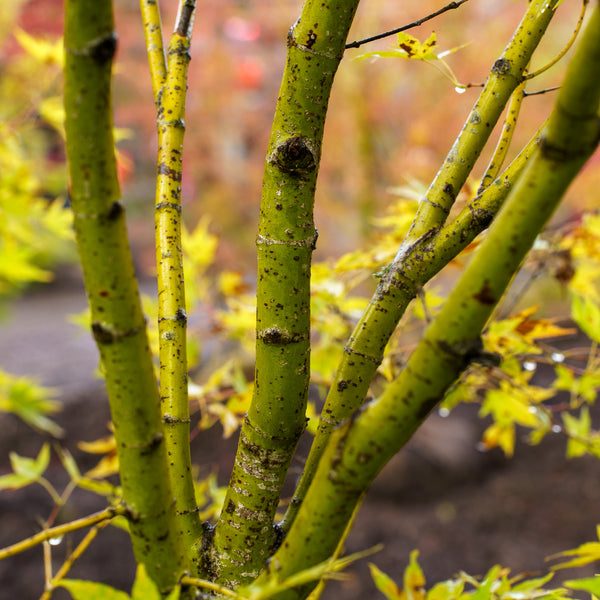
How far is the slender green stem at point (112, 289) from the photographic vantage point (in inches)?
9.9

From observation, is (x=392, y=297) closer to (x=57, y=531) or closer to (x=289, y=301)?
(x=289, y=301)

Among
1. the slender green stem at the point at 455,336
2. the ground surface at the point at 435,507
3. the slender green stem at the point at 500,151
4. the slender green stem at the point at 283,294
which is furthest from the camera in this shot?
the ground surface at the point at 435,507

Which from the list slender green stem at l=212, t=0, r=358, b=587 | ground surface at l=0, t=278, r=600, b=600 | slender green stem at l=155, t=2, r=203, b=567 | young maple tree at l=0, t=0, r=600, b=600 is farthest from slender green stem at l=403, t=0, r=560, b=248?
ground surface at l=0, t=278, r=600, b=600

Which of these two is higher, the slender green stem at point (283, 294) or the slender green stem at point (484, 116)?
the slender green stem at point (484, 116)

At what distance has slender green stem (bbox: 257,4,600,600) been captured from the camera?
0.81 ft

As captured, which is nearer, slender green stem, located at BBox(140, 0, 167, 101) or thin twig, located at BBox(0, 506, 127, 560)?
thin twig, located at BBox(0, 506, 127, 560)

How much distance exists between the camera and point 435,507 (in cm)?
240

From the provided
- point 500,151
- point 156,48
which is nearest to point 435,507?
point 500,151

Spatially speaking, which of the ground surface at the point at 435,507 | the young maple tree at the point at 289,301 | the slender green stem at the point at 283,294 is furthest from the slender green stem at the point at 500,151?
the ground surface at the point at 435,507

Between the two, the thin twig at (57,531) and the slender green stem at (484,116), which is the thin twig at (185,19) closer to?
the slender green stem at (484,116)

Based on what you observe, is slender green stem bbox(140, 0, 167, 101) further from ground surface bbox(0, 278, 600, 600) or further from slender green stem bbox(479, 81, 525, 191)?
ground surface bbox(0, 278, 600, 600)

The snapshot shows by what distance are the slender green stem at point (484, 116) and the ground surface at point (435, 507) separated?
1826mm

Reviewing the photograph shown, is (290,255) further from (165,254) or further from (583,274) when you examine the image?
(583,274)

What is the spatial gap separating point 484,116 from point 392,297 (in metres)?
0.17
